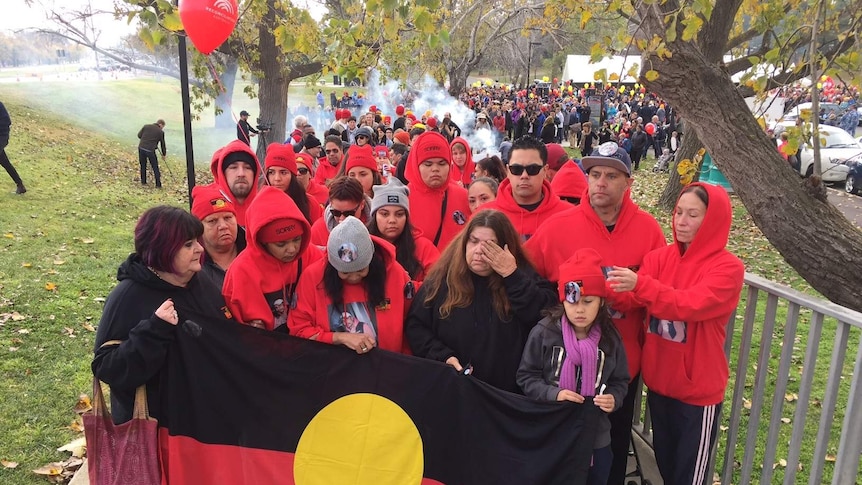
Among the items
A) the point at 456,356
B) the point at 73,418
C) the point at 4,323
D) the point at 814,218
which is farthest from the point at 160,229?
the point at 4,323

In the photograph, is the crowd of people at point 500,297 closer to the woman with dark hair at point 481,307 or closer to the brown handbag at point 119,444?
the woman with dark hair at point 481,307

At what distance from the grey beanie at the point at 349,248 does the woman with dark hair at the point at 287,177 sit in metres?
2.31

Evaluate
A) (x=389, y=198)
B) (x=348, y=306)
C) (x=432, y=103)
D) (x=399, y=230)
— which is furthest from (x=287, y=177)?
(x=432, y=103)

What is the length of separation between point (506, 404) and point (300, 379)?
1.13 meters

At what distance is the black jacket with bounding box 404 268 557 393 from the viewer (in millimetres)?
3363

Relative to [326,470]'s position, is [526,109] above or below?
above

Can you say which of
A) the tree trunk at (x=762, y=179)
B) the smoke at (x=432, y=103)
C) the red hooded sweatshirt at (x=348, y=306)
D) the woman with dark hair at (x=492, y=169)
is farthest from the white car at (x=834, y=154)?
the red hooded sweatshirt at (x=348, y=306)

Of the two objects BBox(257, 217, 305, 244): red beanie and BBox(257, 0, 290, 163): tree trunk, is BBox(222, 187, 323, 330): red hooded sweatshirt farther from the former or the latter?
BBox(257, 0, 290, 163): tree trunk

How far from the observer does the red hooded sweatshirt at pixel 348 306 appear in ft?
11.3

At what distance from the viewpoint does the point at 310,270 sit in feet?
11.4

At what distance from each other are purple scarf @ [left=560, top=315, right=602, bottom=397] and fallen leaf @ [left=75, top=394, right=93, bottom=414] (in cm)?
423

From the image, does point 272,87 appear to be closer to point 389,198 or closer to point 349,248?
point 389,198

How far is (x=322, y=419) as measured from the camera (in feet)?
10.9

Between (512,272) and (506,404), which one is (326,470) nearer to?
(506,404)
